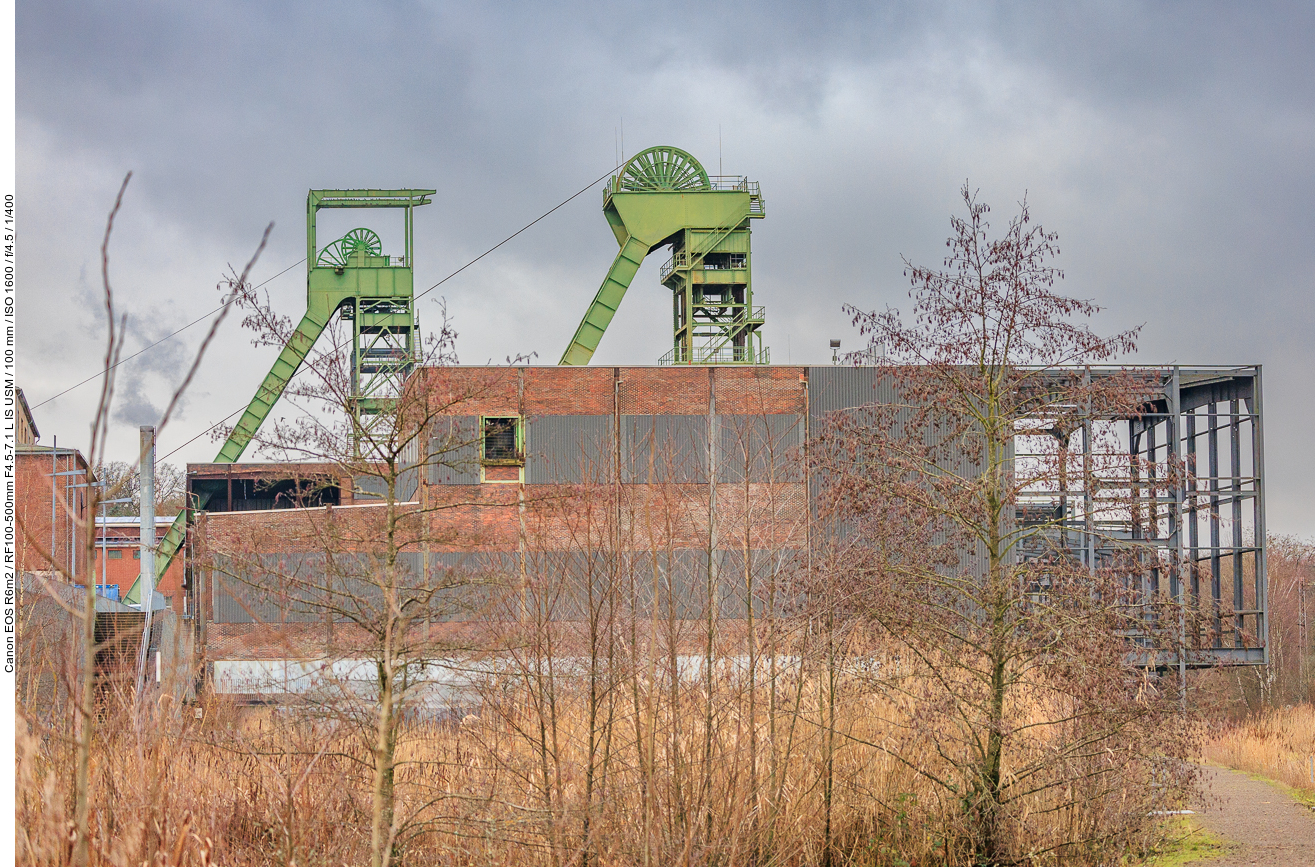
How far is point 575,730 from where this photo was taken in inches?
414

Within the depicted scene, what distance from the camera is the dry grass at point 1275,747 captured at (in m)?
17.6

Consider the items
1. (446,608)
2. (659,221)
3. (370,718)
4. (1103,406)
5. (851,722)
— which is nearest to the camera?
(370,718)

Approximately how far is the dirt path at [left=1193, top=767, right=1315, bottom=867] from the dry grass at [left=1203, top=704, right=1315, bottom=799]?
58cm

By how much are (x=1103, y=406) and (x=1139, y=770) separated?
3532 mm

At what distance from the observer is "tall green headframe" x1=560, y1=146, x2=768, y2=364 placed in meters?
30.8

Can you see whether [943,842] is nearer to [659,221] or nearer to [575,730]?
[575,730]

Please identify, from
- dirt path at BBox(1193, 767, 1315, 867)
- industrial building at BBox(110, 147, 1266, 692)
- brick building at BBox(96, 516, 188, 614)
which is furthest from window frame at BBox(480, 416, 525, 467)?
brick building at BBox(96, 516, 188, 614)

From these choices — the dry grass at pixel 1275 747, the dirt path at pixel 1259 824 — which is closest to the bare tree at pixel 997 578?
the dirt path at pixel 1259 824

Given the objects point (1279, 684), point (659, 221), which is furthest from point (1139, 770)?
point (1279, 684)

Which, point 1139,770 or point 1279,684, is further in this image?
point 1279,684

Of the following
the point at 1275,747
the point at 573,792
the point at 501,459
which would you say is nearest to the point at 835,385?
the point at 1275,747

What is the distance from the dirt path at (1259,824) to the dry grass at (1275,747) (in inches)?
22.7

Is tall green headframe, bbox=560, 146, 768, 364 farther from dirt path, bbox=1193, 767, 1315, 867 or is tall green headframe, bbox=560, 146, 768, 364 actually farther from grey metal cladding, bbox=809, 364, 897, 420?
dirt path, bbox=1193, 767, 1315, 867

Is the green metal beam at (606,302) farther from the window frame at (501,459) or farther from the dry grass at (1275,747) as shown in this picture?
the dry grass at (1275,747)
